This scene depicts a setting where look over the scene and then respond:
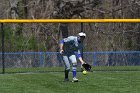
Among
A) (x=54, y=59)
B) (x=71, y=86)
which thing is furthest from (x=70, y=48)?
(x=54, y=59)

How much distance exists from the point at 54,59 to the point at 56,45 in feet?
12.7

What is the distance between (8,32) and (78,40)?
44.3ft

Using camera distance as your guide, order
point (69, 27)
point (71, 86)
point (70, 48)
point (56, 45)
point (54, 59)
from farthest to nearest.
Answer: point (69, 27) < point (56, 45) < point (54, 59) < point (70, 48) < point (71, 86)

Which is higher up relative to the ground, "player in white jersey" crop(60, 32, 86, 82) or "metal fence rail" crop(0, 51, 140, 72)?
"player in white jersey" crop(60, 32, 86, 82)

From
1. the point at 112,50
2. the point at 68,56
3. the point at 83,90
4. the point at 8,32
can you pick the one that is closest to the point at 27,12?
the point at 8,32

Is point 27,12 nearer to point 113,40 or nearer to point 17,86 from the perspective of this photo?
point 113,40

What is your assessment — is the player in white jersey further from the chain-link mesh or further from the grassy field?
the chain-link mesh

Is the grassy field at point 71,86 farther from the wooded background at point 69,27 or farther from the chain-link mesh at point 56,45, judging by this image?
the wooded background at point 69,27

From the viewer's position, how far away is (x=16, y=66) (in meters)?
25.0

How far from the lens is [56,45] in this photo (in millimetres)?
28656

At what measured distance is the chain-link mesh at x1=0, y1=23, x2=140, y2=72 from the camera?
25.1 metres

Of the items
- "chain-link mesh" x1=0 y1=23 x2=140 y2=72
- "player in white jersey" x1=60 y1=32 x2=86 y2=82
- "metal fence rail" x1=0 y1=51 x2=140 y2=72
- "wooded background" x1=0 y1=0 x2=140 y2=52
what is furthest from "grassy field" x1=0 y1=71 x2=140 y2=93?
"wooded background" x1=0 y1=0 x2=140 y2=52

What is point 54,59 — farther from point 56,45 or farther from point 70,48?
point 70,48

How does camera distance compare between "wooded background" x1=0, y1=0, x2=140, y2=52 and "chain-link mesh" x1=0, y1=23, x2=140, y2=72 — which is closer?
"chain-link mesh" x1=0, y1=23, x2=140, y2=72
